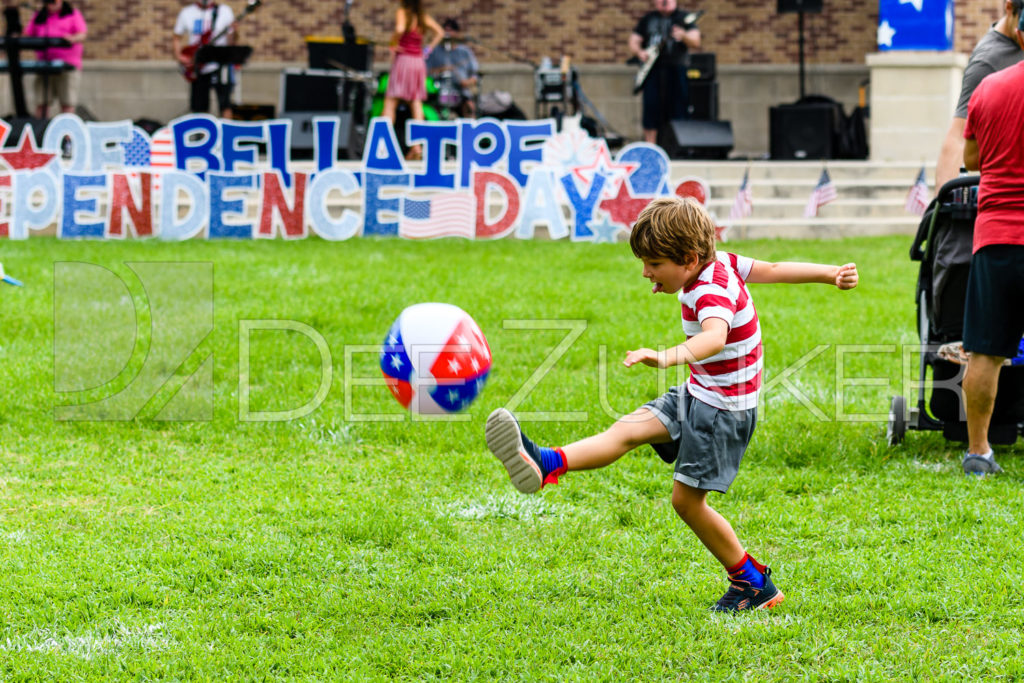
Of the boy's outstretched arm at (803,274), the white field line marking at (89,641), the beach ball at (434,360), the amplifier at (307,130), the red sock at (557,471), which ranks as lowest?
the white field line marking at (89,641)

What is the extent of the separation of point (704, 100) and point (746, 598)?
16624 millimetres

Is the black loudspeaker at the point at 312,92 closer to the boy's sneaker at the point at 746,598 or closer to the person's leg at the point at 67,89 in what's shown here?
the person's leg at the point at 67,89

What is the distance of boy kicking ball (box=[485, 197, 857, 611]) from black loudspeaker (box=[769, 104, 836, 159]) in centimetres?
1505

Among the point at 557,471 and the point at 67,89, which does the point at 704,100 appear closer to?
the point at 67,89

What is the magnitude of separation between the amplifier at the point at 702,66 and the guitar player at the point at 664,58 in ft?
3.91

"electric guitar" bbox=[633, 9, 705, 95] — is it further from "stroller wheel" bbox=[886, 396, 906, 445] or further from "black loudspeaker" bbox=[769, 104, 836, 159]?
"stroller wheel" bbox=[886, 396, 906, 445]

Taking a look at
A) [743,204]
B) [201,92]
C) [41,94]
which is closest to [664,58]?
[743,204]

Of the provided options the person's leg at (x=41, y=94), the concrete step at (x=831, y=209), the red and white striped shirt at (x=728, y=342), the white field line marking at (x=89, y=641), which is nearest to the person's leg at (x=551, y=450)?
the red and white striped shirt at (x=728, y=342)

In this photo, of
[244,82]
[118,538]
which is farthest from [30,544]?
[244,82]

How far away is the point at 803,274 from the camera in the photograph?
434cm

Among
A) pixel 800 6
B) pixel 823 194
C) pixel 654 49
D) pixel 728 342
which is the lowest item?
pixel 728 342

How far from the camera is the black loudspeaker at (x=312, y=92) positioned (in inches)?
720

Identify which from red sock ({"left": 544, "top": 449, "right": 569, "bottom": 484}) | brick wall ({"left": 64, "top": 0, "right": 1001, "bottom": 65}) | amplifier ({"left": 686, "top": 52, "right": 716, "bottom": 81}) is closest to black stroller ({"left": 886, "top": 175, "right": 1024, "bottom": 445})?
red sock ({"left": 544, "top": 449, "right": 569, "bottom": 484})

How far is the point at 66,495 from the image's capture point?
18.8 ft
